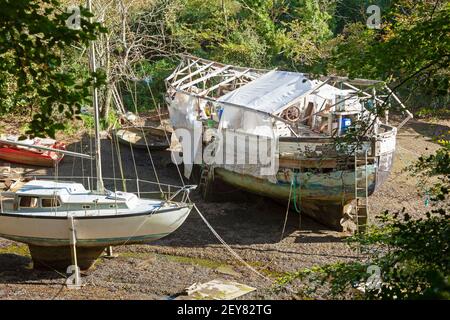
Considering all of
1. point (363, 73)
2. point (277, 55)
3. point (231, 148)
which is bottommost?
point (231, 148)

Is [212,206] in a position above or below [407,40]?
below

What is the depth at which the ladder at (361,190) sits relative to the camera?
53.9 feet

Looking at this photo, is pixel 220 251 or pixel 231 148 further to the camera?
pixel 231 148

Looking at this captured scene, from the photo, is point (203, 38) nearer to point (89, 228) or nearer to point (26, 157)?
point (26, 157)

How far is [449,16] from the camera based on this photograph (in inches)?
302

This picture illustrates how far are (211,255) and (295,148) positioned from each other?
11.2 ft

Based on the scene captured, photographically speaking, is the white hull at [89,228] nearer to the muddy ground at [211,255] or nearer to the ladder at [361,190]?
the muddy ground at [211,255]

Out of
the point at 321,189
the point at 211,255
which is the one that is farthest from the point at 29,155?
the point at 321,189

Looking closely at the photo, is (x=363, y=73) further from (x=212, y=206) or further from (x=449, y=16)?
(x=212, y=206)

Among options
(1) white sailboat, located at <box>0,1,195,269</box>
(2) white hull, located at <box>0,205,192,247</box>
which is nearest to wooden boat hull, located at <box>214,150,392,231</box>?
(1) white sailboat, located at <box>0,1,195,269</box>

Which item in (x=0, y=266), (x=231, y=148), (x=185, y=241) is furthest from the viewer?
(x=231, y=148)
